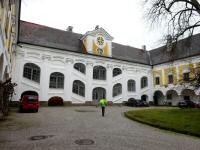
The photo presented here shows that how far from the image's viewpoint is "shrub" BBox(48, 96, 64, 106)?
96.8 feet

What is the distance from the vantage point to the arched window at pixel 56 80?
102 ft

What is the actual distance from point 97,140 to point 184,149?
11.1 feet

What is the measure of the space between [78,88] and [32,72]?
824 cm

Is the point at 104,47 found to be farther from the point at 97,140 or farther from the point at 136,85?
the point at 97,140

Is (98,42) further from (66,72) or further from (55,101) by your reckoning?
(55,101)

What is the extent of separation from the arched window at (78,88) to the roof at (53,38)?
226 inches

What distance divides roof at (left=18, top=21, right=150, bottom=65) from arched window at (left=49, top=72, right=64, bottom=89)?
461 cm

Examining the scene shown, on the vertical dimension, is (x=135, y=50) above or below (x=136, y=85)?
above

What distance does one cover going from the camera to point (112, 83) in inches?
1464

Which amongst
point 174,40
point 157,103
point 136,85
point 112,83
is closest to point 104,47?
point 112,83

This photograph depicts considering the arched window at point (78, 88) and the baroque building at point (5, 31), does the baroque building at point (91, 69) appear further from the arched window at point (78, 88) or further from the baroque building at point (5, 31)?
the baroque building at point (5, 31)

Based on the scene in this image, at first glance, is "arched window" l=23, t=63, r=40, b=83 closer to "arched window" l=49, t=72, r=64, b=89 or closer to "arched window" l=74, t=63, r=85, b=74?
"arched window" l=49, t=72, r=64, b=89

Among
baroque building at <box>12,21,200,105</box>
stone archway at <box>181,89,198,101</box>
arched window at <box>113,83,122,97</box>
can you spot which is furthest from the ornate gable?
stone archway at <box>181,89,198,101</box>

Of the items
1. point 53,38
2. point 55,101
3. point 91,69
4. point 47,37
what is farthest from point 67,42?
point 55,101
